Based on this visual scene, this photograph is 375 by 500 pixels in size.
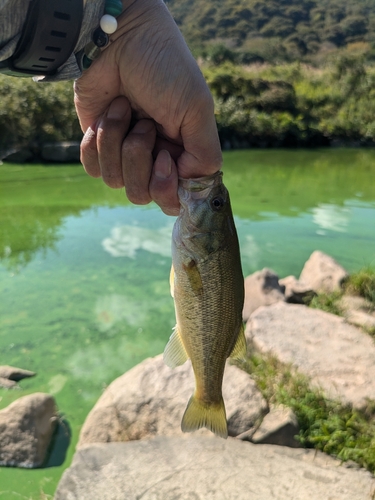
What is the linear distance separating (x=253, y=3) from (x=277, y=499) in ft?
251

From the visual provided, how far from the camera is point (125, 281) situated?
5668mm

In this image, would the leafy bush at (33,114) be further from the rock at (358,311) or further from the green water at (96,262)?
the rock at (358,311)

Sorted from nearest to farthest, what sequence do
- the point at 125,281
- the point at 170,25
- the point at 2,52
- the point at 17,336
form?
the point at 2,52
the point at 170,25
the point at 17,336
the point at 125,281

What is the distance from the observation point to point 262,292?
489 centimetres

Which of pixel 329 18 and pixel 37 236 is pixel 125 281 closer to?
pixel 37 236

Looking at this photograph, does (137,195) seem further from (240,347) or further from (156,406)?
(156,406)

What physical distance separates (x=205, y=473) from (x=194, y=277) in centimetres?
136

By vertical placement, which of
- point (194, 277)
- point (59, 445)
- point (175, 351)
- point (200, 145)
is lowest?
point (59, 445)

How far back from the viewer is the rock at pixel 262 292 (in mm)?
4842

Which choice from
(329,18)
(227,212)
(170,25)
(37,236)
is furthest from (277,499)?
(329,18)

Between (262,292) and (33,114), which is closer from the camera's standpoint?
(262,292)

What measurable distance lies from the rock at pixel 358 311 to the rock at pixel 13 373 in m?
2.97

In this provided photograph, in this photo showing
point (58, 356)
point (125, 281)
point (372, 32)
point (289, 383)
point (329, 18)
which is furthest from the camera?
point (329, 18)

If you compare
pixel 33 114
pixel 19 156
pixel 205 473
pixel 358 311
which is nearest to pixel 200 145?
pixel 205 473
